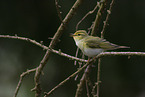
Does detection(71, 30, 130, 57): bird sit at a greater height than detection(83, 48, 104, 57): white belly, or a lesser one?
greater

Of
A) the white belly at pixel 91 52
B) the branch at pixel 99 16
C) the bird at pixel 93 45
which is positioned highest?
the branch at pixel 99 16

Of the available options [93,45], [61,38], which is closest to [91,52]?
[93,45]

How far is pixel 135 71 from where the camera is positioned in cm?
485

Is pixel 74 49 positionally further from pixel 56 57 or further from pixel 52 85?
pixel 52 85

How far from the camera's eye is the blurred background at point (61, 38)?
15.0 feet

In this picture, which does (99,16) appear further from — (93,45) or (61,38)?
(61,38)

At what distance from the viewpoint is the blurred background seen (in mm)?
4578

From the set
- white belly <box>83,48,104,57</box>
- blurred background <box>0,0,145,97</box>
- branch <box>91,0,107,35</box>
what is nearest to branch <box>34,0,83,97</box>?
branch <box>91,0,107,35</box>

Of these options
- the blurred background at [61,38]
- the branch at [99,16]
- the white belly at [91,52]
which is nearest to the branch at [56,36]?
the branch at [99,16]

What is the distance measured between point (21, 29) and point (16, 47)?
354 mm

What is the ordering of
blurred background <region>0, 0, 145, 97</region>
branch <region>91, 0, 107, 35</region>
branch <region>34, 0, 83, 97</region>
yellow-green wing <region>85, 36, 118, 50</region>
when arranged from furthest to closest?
blurred background <region>0, 0, 145, 97</region>
yellow-green wing <region>85, 36, 118, 50</region>
branch <region>91, 0, 107, 35</region>
branch <region>34, 0, 83, 97</region>

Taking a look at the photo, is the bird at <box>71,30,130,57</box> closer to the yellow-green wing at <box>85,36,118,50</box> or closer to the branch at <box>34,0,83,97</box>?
the yellow-green wing at <box>85,36,118,50</box>

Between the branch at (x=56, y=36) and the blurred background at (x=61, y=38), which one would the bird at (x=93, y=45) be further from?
the blurred background at (x=61, y=38)

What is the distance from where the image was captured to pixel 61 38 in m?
4.57
